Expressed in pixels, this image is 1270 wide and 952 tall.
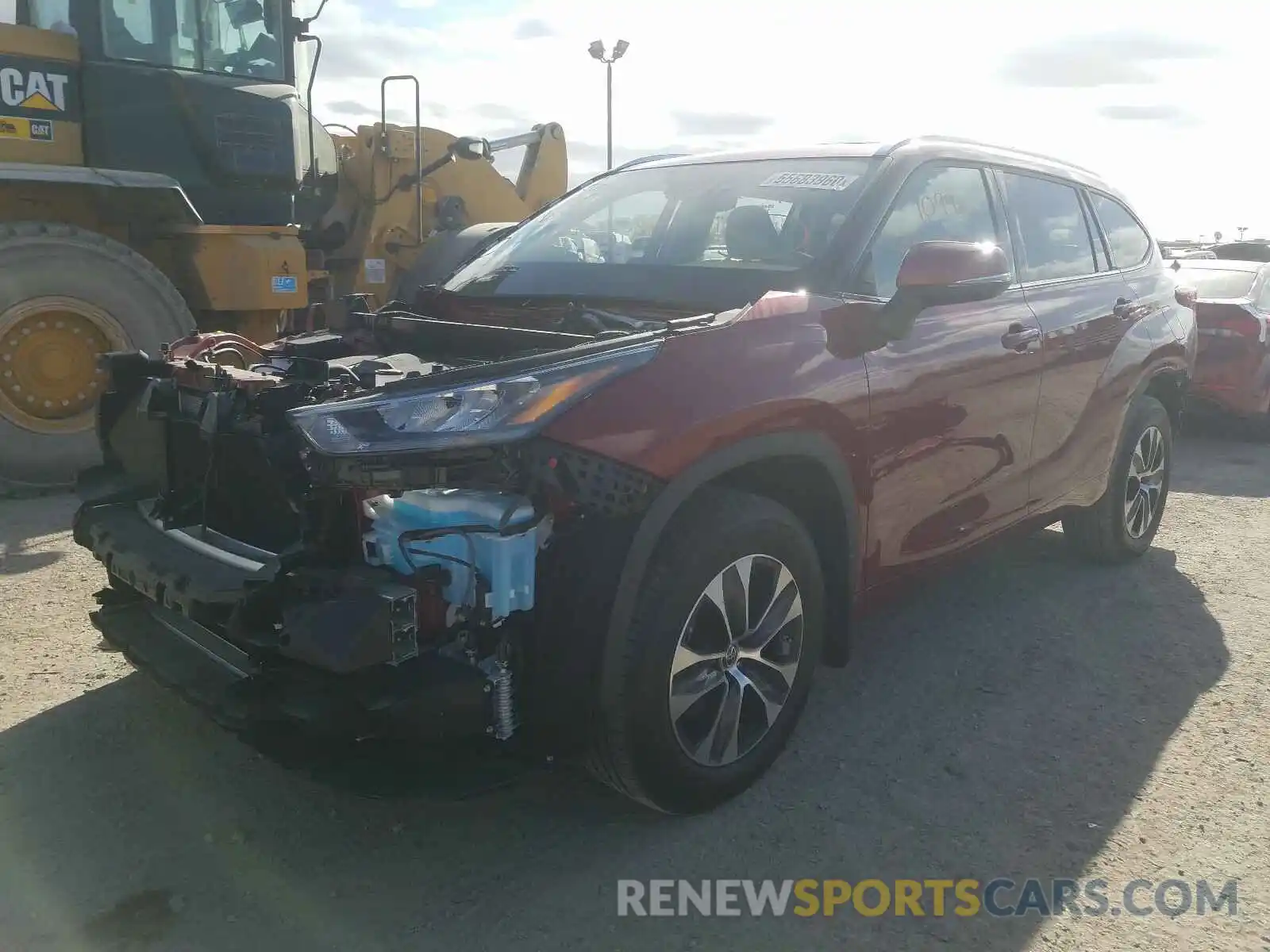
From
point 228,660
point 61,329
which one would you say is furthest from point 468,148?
point 228,660

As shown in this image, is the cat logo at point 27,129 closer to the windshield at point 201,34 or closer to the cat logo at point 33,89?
the cat logo at point 33,89

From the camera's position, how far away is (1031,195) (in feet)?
14.4

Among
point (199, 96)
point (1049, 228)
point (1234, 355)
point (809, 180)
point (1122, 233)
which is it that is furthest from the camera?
point (1234, 355)

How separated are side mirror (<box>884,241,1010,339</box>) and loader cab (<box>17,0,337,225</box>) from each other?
5.51m

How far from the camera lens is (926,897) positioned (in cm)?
268

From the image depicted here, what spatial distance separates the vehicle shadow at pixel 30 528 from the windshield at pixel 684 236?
2491 mm

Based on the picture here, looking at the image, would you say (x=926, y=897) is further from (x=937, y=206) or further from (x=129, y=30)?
(x=129, y=30)

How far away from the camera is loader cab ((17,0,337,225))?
22.1ft

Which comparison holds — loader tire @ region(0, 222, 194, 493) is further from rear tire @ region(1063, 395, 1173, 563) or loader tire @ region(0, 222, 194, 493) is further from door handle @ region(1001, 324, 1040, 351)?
rear tire @ region(1063, 395, 1173, 563)

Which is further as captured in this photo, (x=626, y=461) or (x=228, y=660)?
(x=228, y=660)

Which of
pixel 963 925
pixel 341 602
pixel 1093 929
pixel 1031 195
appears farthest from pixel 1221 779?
pixel 341 602

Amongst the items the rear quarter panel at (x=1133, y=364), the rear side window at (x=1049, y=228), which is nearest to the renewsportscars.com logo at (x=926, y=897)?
the rear quarter panel at (x=1133, y=364)

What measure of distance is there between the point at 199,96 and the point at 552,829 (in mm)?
6007

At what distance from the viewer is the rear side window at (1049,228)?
4.24 metres
